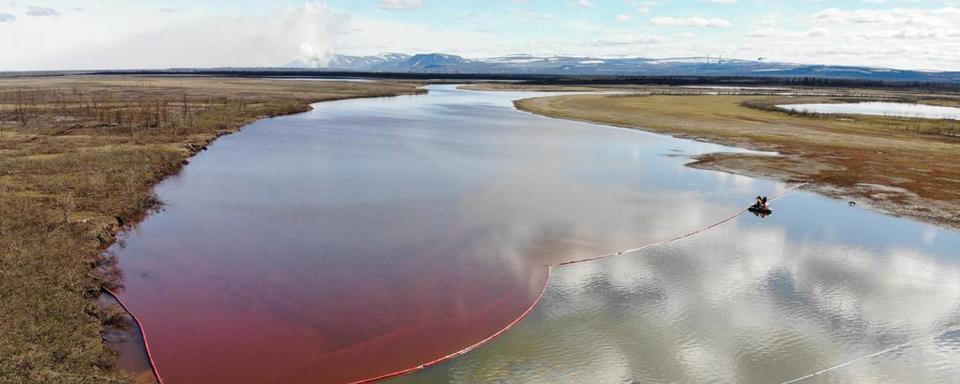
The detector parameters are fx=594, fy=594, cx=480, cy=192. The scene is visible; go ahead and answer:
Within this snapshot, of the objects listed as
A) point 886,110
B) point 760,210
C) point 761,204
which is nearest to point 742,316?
point 760,210

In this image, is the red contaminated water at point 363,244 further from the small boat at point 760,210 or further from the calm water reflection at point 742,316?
the small boat at point 760,210

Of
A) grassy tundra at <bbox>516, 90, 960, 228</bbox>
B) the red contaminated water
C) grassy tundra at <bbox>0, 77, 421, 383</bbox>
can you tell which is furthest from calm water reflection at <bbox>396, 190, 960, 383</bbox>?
grassy tundra at <bbox>516, 90, 960, 228</bbox>

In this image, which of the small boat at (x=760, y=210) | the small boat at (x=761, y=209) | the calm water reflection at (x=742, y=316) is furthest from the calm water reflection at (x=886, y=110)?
the calm water reflection at (x=742, y=316)

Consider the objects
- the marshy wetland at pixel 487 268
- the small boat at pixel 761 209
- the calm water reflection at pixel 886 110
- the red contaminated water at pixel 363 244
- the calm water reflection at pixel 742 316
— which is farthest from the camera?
the calm water reflection at pixel 886 110

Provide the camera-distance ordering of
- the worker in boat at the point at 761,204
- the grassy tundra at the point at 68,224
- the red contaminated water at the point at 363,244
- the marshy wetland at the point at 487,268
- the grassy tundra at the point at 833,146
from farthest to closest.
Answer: the grassy tundra at the point at 833,146
the worker in boat at the point at 761,204
the red contaminated water at the point at 363,244
the marshy wetland at the point at 487,268
the grassy tundra at the point at 68,224

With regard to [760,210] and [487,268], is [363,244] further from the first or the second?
[760,210]

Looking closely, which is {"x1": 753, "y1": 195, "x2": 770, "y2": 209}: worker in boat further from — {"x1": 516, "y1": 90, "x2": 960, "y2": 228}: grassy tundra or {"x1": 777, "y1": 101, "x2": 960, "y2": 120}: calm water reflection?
{"x1": 777, "y1": 101, "x2": 960, "y2": 120}: calm water reflection

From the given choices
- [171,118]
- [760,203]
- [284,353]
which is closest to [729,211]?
[760,203]

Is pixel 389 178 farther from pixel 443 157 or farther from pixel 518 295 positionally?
pixel 518 295
